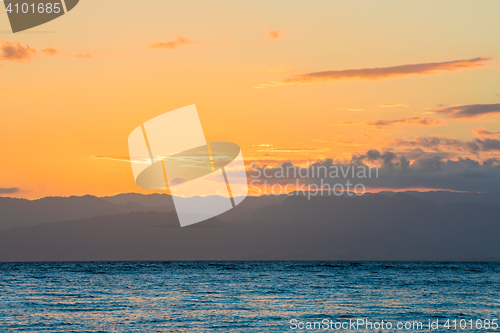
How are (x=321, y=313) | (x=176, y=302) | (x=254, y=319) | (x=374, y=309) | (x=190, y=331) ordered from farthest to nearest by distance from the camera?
1. (x=176, y=302)
2. (x=374, y=309)
3. (x=321, y=313)
4. (x=254, y=319)
5. (x=190, y=331)

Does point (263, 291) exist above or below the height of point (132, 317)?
below

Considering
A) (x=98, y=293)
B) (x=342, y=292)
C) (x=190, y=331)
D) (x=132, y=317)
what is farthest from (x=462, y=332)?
(x=98, y=293)

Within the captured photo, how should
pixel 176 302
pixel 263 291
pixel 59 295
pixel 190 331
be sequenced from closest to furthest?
pixel 190 331, pixel 176 302, pixel 59 295, pixel 263 291

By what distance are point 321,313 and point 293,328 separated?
22.2 feet

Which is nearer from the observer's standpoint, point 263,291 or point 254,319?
Result: point 254,319

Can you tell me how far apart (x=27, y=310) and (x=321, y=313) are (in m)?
22.5

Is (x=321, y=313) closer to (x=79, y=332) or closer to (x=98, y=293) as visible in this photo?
(x=79, y=332)

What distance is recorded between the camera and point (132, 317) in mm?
34594

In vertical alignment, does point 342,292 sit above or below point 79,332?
below

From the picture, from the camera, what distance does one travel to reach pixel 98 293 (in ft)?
176

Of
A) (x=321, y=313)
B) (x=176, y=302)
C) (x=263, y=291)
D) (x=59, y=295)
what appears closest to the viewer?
(x=321, y=313)

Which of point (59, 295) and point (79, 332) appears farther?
point (59, 295)

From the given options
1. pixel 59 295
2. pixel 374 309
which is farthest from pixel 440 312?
pixel 59 295

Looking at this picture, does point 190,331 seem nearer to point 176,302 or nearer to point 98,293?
point 176,302
